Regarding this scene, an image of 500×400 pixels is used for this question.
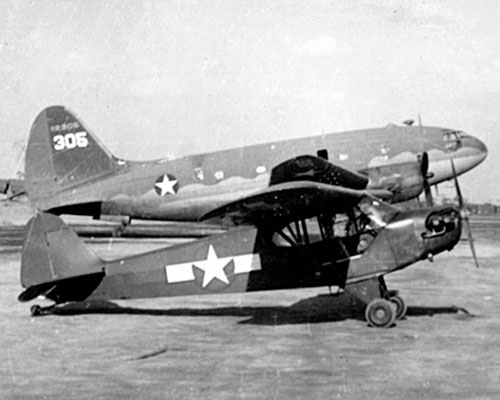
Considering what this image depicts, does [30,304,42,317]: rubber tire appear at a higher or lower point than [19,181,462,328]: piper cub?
lower

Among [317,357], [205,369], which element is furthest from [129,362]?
[317,357]

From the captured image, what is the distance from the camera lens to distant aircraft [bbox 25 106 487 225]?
24.5 m

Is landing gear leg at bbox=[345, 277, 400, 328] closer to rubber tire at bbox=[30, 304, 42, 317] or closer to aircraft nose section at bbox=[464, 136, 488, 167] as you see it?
rubber tire at bbox=[30, 304, 42, 317]

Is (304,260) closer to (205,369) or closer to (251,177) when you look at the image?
(205,369)

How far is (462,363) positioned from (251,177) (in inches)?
702

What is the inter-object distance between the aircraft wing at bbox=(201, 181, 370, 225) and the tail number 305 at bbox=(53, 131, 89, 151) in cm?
1590

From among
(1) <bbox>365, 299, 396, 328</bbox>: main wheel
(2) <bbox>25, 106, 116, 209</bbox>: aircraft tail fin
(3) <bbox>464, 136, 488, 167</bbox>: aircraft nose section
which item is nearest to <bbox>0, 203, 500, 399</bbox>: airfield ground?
(1) <bbox>365, 299, 396, 328</bbox>: main wheel

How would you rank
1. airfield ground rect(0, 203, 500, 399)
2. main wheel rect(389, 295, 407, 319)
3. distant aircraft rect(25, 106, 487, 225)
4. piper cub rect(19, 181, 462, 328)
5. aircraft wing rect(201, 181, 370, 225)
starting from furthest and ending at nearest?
1. distant aircraft rect(25, 106, 487, 225)
2. main wheel rect(389, 295, 407, 319)
3. piper cub rect(19, 181, 462, 328)
4. aircraft wing rect(201, 181, 370, 225)
5. airfield ground rect(0, 203, 500, 399)

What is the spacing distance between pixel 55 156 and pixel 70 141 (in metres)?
0.81

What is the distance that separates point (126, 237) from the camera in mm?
38812

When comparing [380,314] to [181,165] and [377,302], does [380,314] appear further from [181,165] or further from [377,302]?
[181,165]

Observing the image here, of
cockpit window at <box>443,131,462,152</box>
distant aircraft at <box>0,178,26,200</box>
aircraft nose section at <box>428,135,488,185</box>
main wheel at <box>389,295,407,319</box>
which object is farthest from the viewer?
distant aircraft at <box>0,178,26,200</box>

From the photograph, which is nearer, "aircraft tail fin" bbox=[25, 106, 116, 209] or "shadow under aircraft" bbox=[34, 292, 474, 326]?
"shadow under aircraft" bbox=[34, 292, 474, 326]

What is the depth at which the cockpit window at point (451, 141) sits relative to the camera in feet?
82.5
